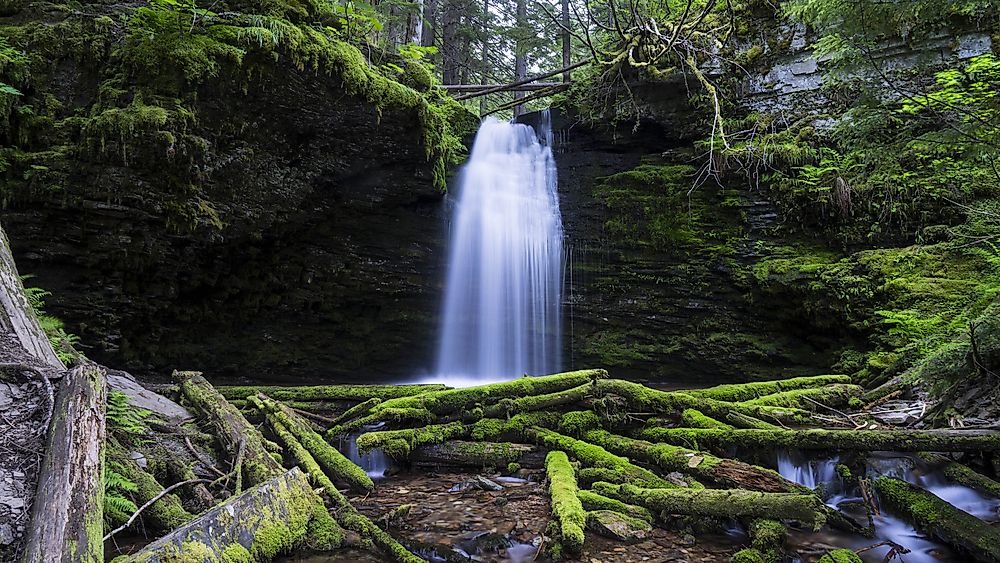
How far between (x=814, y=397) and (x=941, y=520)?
9.41 ft

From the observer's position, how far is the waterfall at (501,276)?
10.3 metres

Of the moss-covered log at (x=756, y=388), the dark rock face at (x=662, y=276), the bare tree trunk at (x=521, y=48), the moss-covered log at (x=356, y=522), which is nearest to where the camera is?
the moss-covered log at (x=356, y=522)

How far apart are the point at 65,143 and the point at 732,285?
34.5 feet

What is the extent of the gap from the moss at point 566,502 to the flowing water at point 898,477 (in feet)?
4.77

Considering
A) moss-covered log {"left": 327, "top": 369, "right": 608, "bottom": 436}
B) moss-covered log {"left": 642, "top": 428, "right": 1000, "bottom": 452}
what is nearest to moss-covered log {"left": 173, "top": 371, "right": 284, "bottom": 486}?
moss-covered log {"left": 327, "top": 369, "right": 608, "bottom": 436}

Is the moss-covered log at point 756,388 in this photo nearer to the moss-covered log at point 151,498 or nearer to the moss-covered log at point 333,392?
the moss-covered log at point 333,392

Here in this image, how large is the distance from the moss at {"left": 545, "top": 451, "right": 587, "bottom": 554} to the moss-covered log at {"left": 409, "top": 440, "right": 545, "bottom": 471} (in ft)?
0.94

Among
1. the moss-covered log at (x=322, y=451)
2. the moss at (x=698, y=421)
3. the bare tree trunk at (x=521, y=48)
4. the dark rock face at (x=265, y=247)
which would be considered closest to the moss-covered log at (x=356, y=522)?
the moss-covered log at (x=322, y=451)

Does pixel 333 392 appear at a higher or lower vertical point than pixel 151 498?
lower

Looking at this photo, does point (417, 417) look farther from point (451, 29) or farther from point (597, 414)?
point (451, 29)

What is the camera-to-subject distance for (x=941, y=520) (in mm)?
3059

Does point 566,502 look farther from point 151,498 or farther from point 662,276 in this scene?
point 662,276

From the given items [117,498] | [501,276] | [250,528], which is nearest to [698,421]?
[250,528]

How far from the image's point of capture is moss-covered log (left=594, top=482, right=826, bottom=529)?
9.69 feet
